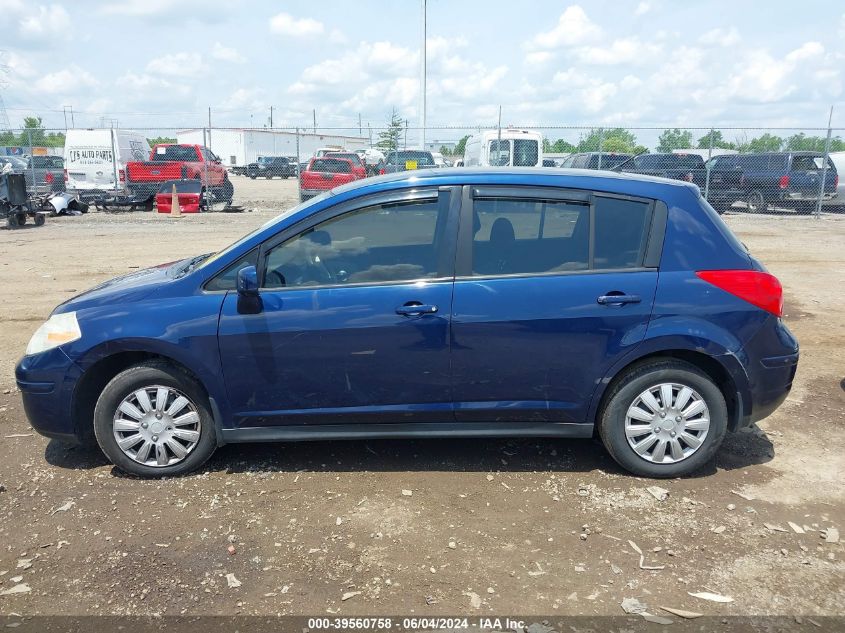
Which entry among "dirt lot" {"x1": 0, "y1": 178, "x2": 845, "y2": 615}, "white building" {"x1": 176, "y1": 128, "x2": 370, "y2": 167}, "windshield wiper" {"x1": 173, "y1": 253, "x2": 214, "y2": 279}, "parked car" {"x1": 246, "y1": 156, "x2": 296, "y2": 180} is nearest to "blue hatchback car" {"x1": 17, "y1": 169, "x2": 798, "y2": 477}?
"windshield wiper" {"x1": 173, "y1": 253, "x2": 214, "y2": 279}

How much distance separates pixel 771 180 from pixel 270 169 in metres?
34.8

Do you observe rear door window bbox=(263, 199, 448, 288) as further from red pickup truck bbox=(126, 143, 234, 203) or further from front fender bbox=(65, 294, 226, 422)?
red pickup truck bbox=(126, 143, 234, 203)

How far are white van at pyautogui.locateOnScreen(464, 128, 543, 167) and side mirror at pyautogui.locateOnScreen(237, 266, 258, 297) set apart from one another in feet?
59.4

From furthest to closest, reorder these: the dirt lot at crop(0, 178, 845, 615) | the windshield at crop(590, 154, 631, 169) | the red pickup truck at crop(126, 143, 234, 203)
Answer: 1. the red pickup truck at crop(126, 143, 234, 203)
2. the windshield at crop(590, 154, 631, 169)
3. the dirt lot at crop(0, 178, 845, 615)

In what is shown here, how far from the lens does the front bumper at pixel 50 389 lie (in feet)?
13.4

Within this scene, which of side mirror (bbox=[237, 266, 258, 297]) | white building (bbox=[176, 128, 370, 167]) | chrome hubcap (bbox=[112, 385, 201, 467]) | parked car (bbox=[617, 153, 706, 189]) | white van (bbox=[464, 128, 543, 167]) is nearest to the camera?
side mirror (bbox=[237, 266, 258, 297])

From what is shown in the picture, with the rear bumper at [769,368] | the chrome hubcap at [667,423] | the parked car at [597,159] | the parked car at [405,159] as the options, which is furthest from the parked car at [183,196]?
the rear bumper at [769,368]

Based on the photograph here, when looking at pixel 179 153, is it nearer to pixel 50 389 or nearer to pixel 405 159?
pixel 405 159

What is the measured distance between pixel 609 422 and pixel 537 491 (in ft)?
1.90

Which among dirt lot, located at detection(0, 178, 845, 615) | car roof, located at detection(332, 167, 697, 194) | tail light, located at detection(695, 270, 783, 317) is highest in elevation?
car roof, located at detection(332, 167, 697, 194)

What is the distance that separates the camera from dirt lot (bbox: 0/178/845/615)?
313 centimetres

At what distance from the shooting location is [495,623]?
9.65 feet

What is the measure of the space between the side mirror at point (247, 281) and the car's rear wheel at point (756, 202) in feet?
65.2

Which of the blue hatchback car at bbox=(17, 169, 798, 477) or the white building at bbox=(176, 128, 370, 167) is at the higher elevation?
the white building at bbox=(176, 128, 370, 167)
